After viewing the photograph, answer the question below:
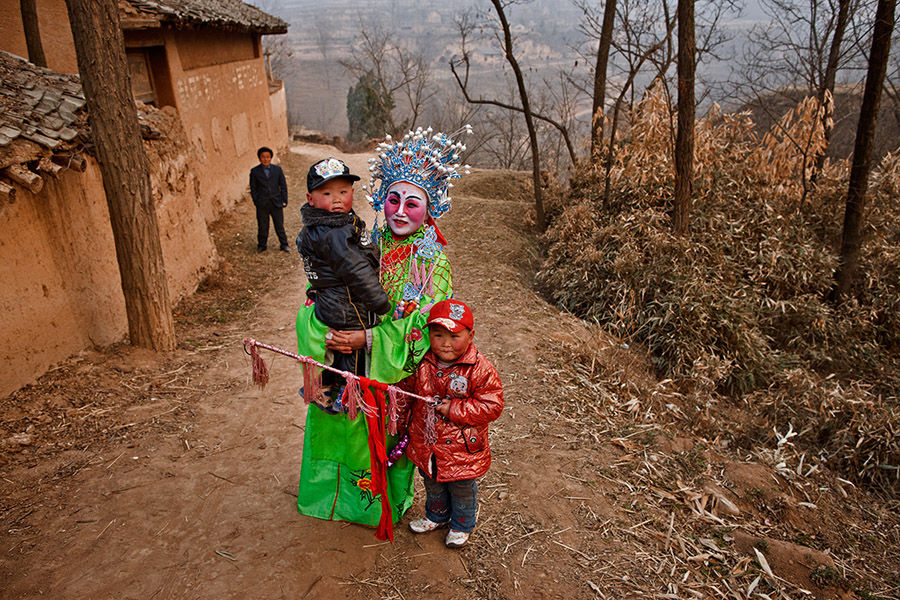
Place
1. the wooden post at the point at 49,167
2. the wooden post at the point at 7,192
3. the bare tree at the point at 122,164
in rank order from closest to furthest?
the wooden post at the point at 7,192
the wooden post at the point at 49,167
the bare tree at the point at 122,164

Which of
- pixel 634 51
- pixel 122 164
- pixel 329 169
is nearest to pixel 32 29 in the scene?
pixel 122 164

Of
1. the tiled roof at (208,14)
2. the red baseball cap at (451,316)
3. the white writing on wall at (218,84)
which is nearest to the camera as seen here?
the red baseball cap at (451,316)

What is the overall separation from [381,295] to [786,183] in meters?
8.73

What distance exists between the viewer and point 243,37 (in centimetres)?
1236

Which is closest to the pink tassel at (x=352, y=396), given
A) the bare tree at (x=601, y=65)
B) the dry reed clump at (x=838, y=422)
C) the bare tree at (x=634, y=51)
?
the dry reed clump at (x=838, y=422)

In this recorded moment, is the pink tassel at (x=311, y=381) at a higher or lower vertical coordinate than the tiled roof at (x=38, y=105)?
lower

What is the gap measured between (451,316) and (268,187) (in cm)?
663

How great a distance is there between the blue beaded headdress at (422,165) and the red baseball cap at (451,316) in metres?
0.59

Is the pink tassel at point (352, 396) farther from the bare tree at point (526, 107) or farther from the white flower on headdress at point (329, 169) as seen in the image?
the bare tree at point (526, 107)


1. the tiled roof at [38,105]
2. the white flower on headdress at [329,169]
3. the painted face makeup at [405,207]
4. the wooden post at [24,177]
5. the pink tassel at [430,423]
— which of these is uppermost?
the tiled roof at [38,105]

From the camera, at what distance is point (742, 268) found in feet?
25.4

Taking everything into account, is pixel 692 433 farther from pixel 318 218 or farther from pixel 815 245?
pixel 815 245

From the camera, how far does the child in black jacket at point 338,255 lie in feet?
8.43

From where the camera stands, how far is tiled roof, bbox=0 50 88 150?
4.08 meters
